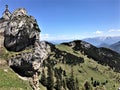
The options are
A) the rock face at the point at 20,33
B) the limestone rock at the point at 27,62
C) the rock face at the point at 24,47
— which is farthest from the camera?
the rock face at the point at 20,33

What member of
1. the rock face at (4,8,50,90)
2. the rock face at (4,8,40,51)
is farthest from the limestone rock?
the rock face at (4,8,40,51)

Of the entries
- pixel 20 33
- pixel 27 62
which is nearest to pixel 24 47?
pixel 20 33

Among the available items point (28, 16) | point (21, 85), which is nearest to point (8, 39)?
point (28, 16)

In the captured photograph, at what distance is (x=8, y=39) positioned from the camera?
344 feet

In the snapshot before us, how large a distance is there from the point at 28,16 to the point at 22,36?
14387mm

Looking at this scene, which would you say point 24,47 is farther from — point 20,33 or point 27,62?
point 27,62

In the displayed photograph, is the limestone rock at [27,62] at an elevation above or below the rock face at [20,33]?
below

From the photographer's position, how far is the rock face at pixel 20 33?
343 ft

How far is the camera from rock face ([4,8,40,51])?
343 ft

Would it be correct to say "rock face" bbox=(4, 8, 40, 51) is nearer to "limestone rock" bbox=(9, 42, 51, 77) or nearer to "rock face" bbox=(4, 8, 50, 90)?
"rock face" bbox=(4, 8, 50, 90)

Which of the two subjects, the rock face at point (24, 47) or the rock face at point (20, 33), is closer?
the rock face at point (24, 47)

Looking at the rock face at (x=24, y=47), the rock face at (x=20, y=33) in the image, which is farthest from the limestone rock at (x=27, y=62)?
the rock face at (x=20, y=33)

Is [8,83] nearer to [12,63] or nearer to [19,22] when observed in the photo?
[12,63]

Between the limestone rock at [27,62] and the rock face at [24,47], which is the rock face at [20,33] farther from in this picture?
the limestone rock at [27,62]
